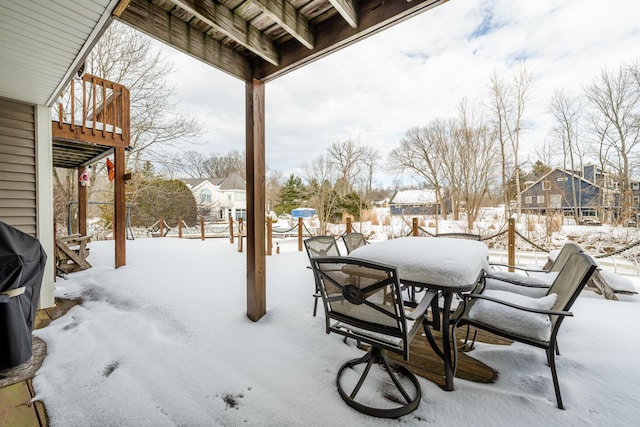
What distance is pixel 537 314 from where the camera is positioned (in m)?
1.74

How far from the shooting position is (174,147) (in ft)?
38.7

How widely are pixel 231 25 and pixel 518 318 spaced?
2787 millimetres

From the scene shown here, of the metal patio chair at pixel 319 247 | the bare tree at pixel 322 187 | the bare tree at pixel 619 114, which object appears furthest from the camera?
the bare tree at pixel 322 187

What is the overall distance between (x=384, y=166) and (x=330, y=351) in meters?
15.5

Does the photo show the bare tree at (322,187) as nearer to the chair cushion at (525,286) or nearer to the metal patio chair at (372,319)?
the chair cushion at (525,286)

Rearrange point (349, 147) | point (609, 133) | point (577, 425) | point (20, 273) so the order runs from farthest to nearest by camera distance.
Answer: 1. point (349, 147)
2. point (609, 133)
3. point (20, 273)
4. point (577, 425)

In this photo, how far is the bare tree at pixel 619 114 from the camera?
10344 mm

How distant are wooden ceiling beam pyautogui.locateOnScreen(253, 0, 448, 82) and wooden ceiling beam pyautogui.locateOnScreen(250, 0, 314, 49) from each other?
9 centimetres

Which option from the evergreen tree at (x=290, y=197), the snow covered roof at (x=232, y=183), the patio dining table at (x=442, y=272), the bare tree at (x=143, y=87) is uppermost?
the bare tree at (x=143, y=87)

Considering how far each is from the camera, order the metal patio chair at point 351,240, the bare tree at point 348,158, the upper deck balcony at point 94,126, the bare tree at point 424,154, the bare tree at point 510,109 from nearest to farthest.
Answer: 1. the metal patio chair at point 351,240
2. the upper deck balcony at point 94,126
3. the bare tree at point 510,109
4. the bare tree at point 424,154
5. the bare tree at point 348,158

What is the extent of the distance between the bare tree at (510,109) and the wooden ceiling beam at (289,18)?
12291 mm

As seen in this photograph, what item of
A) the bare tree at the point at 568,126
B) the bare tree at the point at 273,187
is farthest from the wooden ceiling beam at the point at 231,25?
the bare tree at the point at 273,187

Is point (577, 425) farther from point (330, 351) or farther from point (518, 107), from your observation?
point (518, 107)

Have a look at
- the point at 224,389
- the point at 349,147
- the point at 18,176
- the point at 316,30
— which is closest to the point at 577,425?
the point at 224,389
